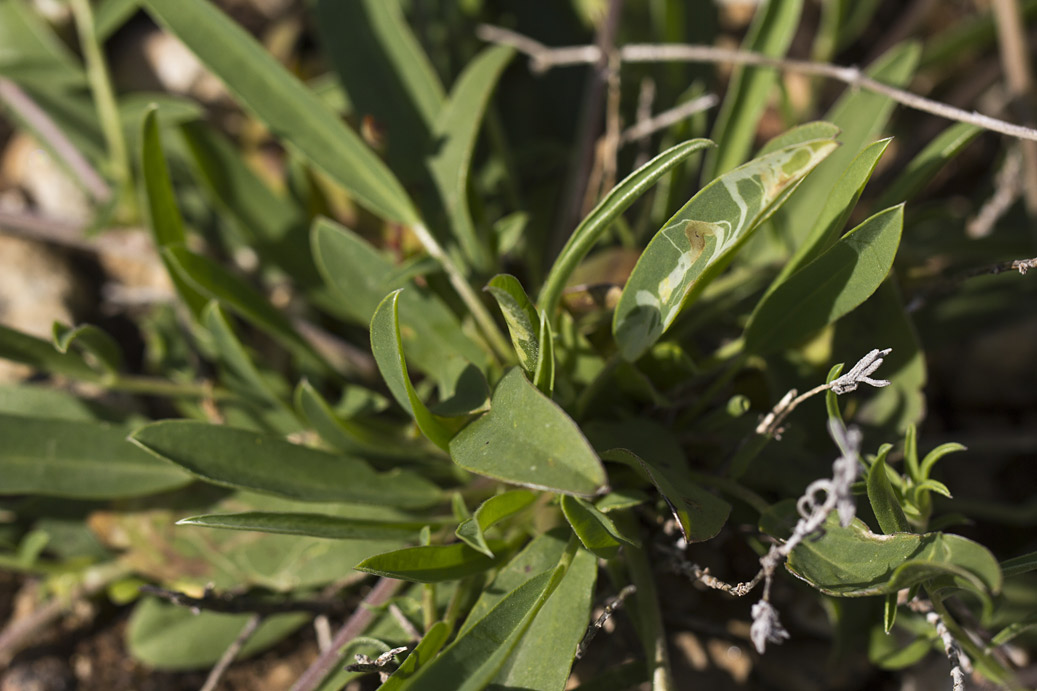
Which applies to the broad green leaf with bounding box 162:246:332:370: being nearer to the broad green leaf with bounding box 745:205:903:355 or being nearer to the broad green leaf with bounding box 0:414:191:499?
the broad green leaf with bounding box 0:414:191:499

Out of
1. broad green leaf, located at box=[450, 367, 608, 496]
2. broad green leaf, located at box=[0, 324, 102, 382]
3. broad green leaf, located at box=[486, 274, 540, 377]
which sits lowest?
broad green leaf, located at box=[0, 324, 102, 382]

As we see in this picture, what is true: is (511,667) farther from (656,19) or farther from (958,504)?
(656,19)

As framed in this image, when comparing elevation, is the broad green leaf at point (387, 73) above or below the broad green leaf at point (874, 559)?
above

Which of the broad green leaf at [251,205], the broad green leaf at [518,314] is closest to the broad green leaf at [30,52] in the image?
the broad green leaf at [251,205]

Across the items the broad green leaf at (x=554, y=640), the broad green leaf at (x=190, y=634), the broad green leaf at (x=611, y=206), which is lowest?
the broad green leaf at (x=190, y=634)

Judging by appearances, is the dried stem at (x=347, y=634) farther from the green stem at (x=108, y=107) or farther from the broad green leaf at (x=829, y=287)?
the green stem at (x=108, y=107)

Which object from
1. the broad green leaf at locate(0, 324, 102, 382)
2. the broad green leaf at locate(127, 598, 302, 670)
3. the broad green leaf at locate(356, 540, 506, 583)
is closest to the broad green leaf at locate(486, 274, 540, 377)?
the broad green leaf at locate(356, 540, 506, 583)
